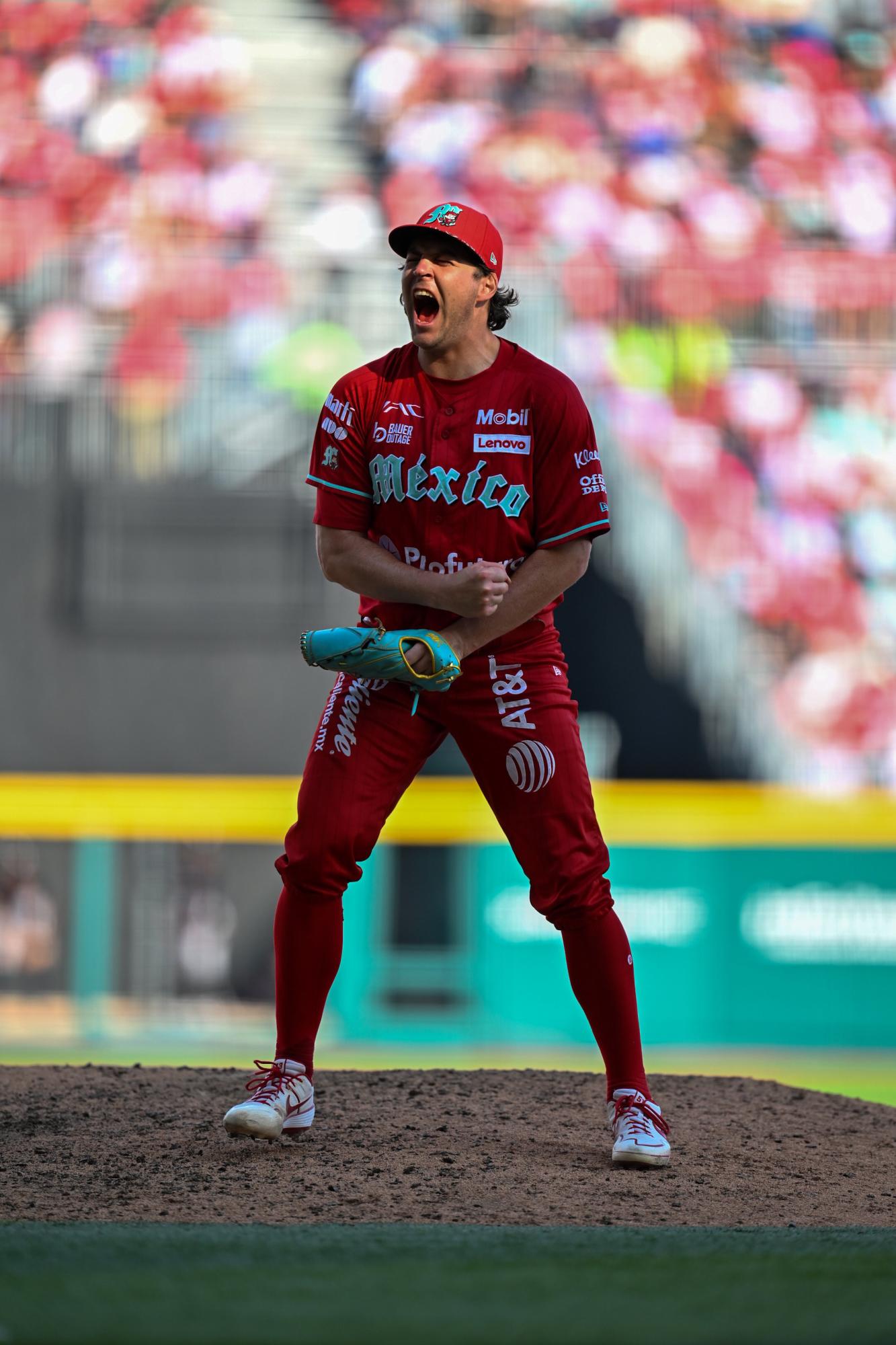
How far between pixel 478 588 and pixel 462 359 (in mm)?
465

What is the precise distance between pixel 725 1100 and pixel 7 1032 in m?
4.07

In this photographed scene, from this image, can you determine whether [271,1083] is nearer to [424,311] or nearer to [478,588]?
[478,588]

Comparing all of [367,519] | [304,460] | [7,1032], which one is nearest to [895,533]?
[304,460]

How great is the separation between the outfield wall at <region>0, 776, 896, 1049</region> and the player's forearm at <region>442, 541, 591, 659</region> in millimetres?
3988

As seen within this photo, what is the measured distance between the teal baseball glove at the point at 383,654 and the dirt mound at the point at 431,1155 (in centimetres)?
84

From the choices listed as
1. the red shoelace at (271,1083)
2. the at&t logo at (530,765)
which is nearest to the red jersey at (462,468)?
the at&t logo at (530,765)

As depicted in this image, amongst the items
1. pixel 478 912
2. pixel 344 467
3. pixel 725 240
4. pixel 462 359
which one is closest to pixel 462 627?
pixel 344 467

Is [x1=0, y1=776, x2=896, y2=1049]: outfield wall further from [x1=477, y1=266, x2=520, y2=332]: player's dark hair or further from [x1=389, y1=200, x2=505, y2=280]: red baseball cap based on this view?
[x1=389, y1=200, x2=505, y2=280]: red baseball cap

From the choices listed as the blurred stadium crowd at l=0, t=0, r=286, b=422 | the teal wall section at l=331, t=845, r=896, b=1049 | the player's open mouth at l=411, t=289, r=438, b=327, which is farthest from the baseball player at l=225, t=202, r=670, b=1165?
the blurred stadium crowd at l=0, t=0, r=286, b=422

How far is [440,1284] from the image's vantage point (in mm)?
2123

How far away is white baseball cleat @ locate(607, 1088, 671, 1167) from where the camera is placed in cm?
295

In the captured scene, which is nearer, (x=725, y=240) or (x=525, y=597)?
(x=525, y=597)

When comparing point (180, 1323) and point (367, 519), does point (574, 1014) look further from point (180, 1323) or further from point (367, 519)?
point (180, 1323)

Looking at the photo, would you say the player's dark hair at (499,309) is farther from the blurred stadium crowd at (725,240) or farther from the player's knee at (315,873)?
the blurred stadium crowd at (725,240)
